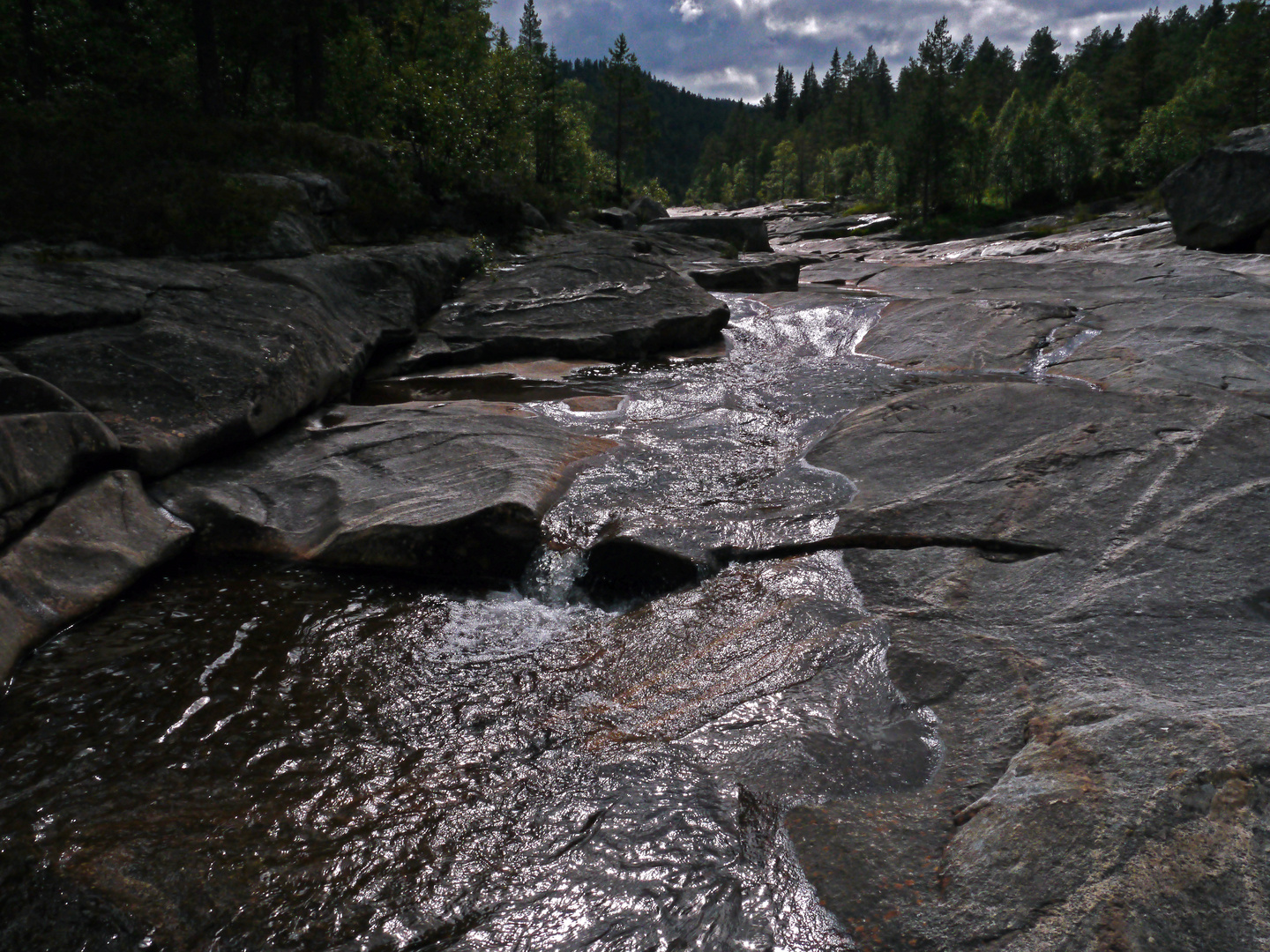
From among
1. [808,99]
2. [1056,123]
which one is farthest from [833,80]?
[1056,123]

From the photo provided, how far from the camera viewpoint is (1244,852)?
297 centimetres

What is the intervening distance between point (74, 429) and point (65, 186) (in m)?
7.68

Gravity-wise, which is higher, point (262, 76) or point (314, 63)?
point (262, 76)

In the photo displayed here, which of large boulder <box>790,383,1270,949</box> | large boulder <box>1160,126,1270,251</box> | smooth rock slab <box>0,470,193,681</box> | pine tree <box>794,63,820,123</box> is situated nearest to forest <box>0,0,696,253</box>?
smooth rock slab <box>0,470,193,681</box>

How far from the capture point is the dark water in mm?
3748

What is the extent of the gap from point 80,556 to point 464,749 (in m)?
4.48

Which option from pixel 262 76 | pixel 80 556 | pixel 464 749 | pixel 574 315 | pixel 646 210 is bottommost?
pixel 464 749

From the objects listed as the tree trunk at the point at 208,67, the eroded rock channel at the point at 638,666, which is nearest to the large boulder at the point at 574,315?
the eroded rock channel at the point at 638,666

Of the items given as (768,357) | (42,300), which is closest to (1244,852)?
(42,300)

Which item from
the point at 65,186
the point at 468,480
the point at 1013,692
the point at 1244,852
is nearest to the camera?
the point at 1244,852

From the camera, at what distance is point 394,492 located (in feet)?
27.0

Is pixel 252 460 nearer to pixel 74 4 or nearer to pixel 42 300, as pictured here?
pixel 42 300

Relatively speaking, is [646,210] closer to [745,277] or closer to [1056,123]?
[745,277]

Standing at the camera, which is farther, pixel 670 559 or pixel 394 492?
pixel 394 492
